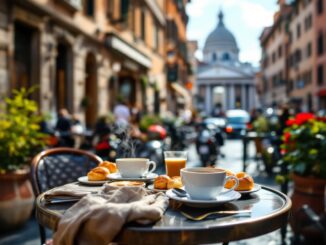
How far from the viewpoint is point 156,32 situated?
23188 mm

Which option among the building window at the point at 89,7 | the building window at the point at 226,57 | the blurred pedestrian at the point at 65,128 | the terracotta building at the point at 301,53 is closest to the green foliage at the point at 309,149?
the blurred pedestrian at the point at 65,128

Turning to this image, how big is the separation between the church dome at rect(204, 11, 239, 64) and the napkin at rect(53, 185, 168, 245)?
108261mm

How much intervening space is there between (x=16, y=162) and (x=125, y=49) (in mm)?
11441

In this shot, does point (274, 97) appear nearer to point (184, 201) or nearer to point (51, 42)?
point (51, 42)

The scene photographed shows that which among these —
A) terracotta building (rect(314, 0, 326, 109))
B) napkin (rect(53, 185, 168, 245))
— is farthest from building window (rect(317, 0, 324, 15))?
napkin (rect(53, 185, 168, 245))

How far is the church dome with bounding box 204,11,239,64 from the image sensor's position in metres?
107

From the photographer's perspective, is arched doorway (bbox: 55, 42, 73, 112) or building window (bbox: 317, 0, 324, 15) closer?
arched doorway (bbox: 55, 42, 73, 112)

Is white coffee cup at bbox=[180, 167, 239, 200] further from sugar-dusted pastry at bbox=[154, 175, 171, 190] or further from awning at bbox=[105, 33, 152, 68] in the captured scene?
awning at bbox=[105, 33, 152, 68]

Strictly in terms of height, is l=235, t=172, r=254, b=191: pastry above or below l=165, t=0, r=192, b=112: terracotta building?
below

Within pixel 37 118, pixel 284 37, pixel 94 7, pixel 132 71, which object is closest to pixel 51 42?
pixel 94 7

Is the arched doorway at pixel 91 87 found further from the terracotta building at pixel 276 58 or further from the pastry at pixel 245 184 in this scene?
the terracotta building at pixel 276 58

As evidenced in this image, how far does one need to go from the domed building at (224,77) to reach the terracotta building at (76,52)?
256 ft

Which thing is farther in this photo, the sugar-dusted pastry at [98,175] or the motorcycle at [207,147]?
the motorcycle at [207,147]

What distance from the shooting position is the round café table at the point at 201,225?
4.66ft
